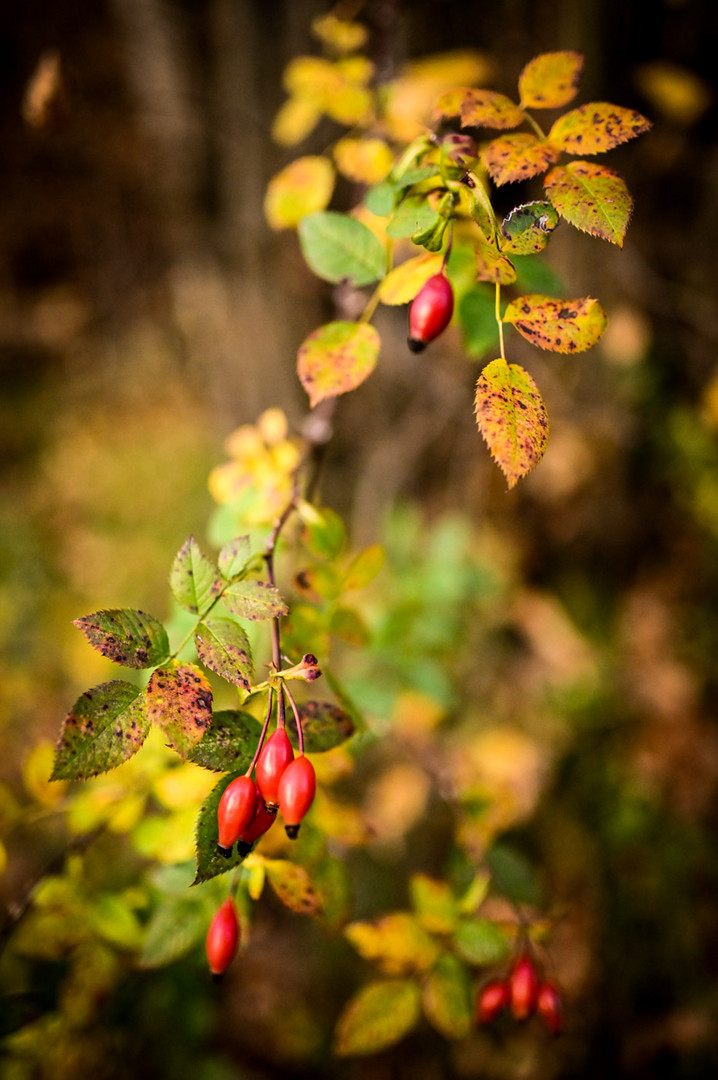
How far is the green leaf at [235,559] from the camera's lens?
1.94 ft

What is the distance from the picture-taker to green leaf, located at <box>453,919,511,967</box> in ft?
2.55

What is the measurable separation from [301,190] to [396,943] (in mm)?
1087

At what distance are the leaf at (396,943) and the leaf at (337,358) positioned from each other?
68cm

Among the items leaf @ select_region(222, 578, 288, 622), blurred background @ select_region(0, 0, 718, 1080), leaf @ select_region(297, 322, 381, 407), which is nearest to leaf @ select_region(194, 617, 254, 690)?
leaf @ select_region(222, 578, 288, 622)

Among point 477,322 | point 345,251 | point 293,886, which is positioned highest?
point 345,251

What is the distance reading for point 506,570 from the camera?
98.7 inches

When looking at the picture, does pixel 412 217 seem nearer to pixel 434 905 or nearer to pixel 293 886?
pixel 293 886

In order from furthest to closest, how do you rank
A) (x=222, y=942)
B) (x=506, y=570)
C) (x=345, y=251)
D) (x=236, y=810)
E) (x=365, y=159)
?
(x=506, y=570), (x=365, y=159), (x=345, y=251), (x=222, y=942), (x=236, y=810)

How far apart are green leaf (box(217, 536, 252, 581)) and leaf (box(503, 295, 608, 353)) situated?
13.0 inches

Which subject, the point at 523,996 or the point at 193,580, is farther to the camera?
the point at 523,996

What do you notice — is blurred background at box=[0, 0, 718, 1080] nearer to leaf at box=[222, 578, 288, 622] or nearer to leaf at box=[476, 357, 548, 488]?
leaf at box=[222, 578, 288, 622]

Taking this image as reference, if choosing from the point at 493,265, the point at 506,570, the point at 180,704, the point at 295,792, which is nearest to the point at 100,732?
the point at 180,704

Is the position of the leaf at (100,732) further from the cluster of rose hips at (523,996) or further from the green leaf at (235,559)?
the cluster of rose hips at (523,996)

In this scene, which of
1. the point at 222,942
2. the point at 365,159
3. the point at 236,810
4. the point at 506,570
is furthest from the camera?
the point at 506,570
